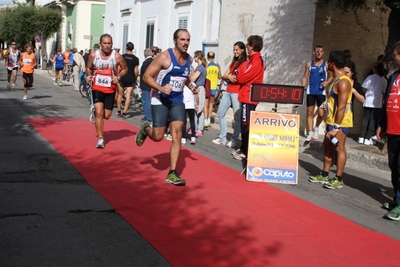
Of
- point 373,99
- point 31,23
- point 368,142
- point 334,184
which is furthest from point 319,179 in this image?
point 31,23

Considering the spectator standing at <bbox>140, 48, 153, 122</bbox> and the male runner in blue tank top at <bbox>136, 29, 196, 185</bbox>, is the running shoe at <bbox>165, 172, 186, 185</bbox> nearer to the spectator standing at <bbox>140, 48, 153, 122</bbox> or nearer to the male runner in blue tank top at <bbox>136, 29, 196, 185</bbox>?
the male runner in blue tank top at <bbox>136, 29, 196, 185</bbox>

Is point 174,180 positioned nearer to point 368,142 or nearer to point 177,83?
point 177,83

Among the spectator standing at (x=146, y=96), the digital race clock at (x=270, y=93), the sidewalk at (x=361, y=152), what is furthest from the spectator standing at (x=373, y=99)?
the spectator standing at (x=146, y=96)

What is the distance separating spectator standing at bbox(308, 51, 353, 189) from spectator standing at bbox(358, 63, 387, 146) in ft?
14.4

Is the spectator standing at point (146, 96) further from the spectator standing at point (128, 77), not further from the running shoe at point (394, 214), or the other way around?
the running shoe at point (394, 214)

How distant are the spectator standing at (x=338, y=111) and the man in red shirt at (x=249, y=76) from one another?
172 centimetres

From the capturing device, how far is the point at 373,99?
12.5m

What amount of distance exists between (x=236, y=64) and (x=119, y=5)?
2195 cm

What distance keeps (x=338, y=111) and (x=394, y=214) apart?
1701 millimetres

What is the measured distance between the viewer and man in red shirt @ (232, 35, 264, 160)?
9.70 m

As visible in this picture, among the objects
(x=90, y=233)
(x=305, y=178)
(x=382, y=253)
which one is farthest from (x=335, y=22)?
(x=90, y=233)

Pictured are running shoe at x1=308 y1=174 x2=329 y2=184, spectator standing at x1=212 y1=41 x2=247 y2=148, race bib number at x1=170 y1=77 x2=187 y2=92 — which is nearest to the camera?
race bib number at x1=170 y1=77 x2=187 y2=92

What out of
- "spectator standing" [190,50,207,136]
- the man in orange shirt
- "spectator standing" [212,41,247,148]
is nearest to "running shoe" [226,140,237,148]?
"spectator standing" [212,41,247,148]

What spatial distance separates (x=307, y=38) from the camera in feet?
45.7
